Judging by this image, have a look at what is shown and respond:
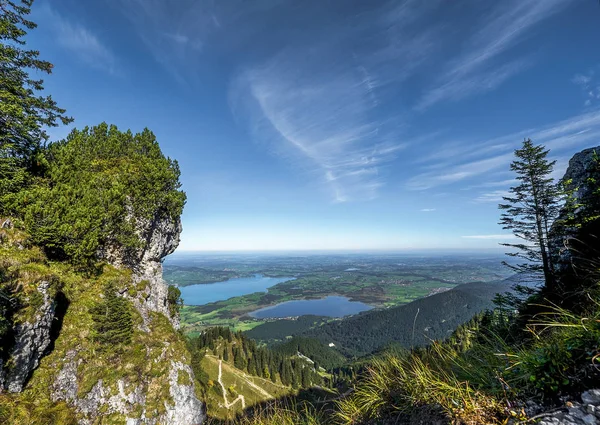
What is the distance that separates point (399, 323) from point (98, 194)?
198m

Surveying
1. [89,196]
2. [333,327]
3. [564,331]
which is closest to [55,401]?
[89,196]

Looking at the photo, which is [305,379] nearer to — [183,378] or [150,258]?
[183,378]

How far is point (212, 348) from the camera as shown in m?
71.1

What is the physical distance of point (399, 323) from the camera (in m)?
180

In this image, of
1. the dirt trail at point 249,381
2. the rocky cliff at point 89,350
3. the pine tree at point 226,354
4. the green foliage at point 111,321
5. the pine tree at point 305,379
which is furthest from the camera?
the pine tree at point 305,379

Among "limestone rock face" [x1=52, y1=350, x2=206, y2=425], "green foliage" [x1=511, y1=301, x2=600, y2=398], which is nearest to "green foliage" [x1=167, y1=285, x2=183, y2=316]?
"limestone rock face" [x1=52, y1=350, x2=206, y2=425]

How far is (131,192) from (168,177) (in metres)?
4.28

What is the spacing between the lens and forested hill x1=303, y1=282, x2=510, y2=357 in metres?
162

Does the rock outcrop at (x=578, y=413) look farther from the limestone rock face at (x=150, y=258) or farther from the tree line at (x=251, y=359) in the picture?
the tree line at (x=251, y=359)

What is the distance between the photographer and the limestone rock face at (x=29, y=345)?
14586mm

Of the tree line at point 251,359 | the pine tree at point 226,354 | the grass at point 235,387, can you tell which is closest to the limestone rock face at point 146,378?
the grass at point 235,387

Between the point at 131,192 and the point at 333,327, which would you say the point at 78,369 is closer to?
the point at 131,192

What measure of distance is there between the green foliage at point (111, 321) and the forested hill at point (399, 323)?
15470 cm

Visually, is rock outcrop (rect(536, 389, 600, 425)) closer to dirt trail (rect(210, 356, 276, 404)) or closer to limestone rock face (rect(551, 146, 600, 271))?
limestone rock face (rect(551, 146, 600, 271))
